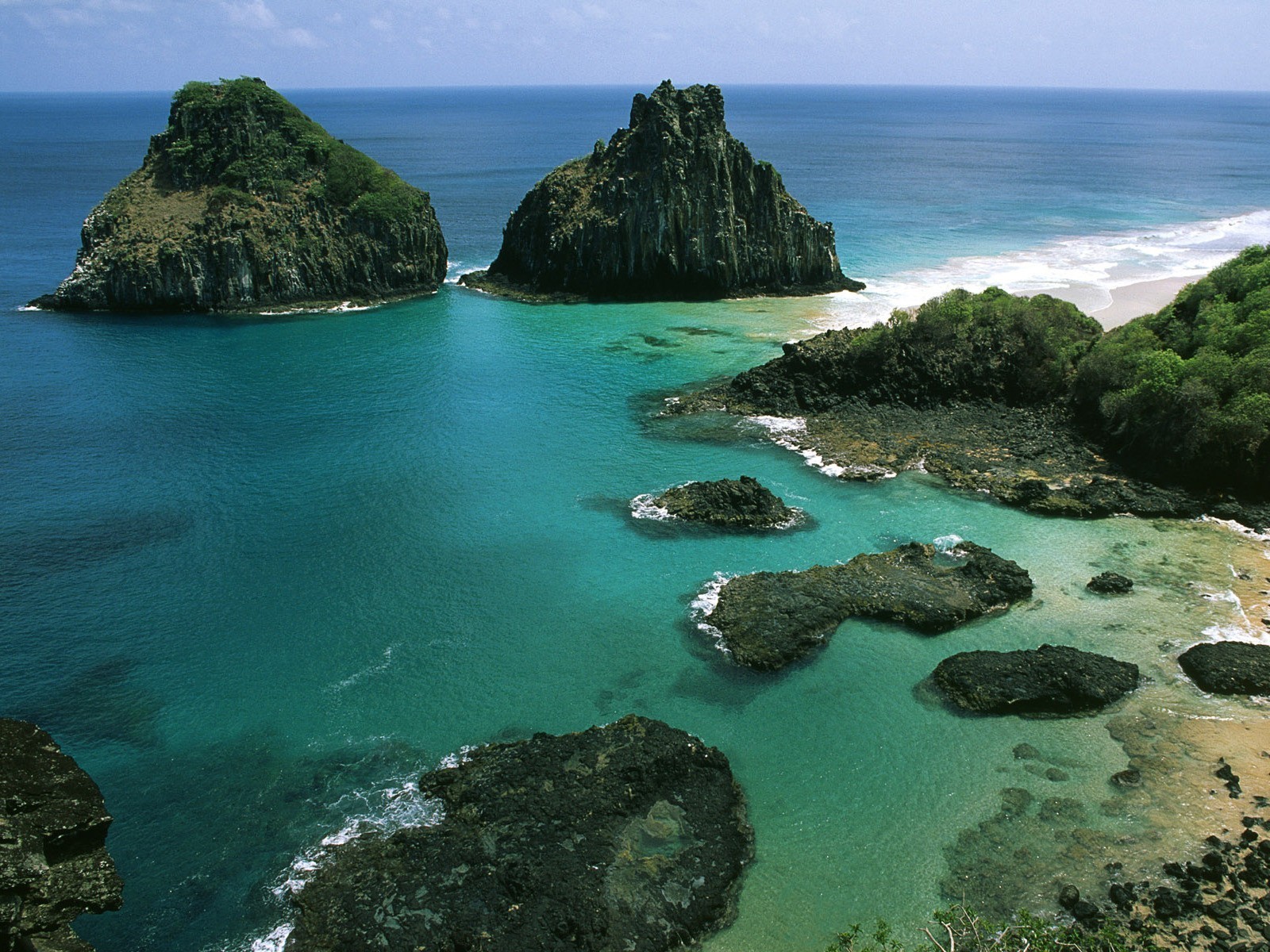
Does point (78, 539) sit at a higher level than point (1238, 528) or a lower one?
lower

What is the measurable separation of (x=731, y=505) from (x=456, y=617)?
52.5 feet

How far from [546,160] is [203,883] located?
189 metres

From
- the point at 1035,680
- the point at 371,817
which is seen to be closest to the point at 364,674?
the point at 371,817

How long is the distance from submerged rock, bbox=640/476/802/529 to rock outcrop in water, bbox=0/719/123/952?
29919 millimetres

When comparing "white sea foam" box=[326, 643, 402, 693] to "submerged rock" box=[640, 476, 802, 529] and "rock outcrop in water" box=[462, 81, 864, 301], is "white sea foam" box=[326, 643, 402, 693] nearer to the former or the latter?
"submerged rock" box=[640, 476, 802, 529]

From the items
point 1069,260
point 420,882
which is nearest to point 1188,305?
point 1069,260

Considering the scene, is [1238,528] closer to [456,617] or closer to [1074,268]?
[456,617]

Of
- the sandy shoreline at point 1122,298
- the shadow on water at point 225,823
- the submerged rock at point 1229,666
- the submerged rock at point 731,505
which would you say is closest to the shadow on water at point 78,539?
the shadow on water at point 225,823

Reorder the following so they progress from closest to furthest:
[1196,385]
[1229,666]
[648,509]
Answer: [1229,666] → [648,509] → [1196,385]

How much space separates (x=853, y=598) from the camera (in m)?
38.8

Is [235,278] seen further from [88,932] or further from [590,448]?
[88,932]

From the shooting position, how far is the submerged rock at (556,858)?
2398cm

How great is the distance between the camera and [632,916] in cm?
2450

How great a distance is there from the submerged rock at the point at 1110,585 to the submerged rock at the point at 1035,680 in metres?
5.68
